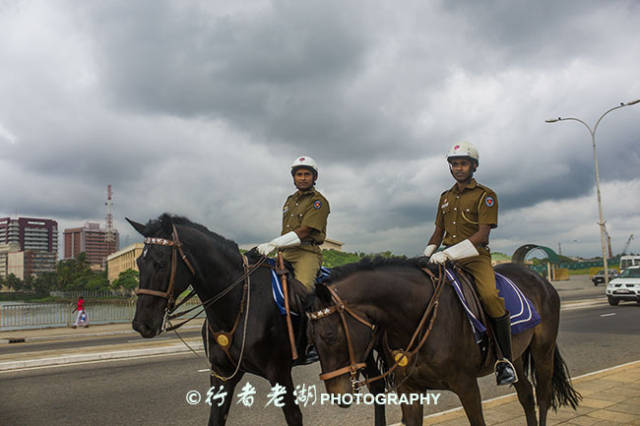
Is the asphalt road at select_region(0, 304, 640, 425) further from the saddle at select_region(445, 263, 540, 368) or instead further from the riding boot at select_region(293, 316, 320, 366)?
the saddle at select_region(445, 263, 540, 368)

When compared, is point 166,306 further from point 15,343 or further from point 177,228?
point 15,343

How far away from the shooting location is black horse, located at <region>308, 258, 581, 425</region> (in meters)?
3.05

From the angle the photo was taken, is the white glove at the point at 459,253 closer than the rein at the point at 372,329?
No

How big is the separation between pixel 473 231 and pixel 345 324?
1853 mm

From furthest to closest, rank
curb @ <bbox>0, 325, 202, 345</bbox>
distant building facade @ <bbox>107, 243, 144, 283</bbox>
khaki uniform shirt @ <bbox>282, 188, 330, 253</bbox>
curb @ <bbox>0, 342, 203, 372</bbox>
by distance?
distant building facade @ <bbox>107, 243, 144, 283</bbox> → curb @ <bbox>0, 325, 202, 345</bbox> → curb @ <bbox>0, 342, 203, 372</bbox> → khaki uniform shirt @ <bbox>282, 188, 330, 253</bbox>

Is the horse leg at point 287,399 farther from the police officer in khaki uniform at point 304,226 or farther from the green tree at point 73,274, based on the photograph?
the green tree at point 73,274

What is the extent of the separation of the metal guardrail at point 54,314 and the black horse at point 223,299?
17.6 meters

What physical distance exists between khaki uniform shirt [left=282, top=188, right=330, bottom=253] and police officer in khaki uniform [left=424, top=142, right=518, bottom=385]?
1151 millimetres

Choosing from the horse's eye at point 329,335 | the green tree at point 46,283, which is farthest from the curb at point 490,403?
the green tree at point 46,283

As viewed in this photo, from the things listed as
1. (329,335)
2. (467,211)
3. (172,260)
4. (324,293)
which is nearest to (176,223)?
(172,260)

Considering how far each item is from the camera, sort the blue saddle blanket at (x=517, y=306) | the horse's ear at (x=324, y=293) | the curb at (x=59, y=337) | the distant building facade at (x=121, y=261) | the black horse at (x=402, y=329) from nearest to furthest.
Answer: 1. the black horse at (x=402, y=329)
2. the horse's ear at (x=324, y=293)
3. the blue saddle blanket at (x=517, y=306)
4. the curb at (x=59, y=337)
5. the distant building facade at (x=121, y=261)

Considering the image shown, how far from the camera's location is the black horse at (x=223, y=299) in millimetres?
3939

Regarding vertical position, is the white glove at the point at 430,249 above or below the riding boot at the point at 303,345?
above

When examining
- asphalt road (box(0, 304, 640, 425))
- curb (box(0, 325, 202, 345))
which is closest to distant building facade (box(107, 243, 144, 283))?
curb (box(0, 325, 202, 345))
